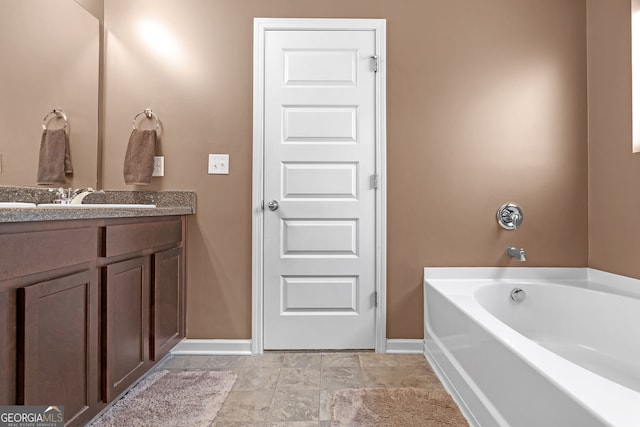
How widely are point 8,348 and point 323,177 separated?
1630mm

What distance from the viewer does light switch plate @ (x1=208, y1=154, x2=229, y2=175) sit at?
221 centimetres

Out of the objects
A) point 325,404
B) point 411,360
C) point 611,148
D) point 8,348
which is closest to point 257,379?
point 325,404

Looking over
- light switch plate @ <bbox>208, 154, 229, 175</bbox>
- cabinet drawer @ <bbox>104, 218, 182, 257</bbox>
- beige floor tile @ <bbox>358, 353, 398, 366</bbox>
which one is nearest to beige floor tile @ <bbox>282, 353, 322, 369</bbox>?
beige floor tile @ <bbox>358, 353, 398, 366</bbox>

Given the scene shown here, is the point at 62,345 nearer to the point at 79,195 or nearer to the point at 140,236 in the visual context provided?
the point at 140,236

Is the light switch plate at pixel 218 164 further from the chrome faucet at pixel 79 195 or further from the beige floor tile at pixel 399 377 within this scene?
the beige floor tile at pixel 399 377

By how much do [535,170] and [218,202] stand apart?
198 cm

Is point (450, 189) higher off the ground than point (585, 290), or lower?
higher

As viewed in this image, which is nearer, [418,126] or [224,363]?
[224,363]

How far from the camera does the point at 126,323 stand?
154 centimetres

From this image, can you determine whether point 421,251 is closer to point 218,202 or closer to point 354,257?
point 354,257

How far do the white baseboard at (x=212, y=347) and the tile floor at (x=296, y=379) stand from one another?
4 centimetres

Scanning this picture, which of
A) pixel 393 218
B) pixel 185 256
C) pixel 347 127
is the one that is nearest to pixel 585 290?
pixel 393 218

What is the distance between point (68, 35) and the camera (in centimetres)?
197

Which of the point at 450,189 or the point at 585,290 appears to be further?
the point at 450,189
